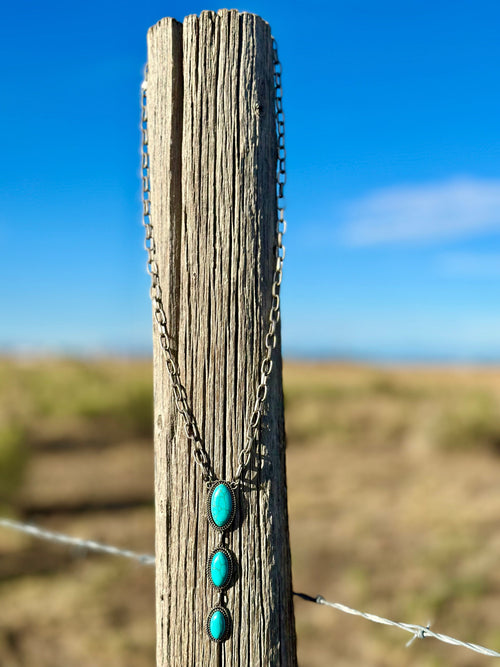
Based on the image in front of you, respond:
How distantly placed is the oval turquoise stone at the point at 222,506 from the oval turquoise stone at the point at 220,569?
90 mm

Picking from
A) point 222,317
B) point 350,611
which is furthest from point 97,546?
point 222,317

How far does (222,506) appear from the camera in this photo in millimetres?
1636

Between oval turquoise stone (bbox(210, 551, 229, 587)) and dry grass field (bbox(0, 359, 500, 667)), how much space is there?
4.77 m

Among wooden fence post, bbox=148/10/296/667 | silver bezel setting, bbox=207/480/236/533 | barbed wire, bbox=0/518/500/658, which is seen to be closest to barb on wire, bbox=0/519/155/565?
barbed wire, bbox=0/518/500/658

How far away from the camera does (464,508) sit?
10375 millimetres

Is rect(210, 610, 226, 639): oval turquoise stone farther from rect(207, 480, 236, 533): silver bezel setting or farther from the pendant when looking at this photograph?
rect(207, 480, 236, 533): silver bezel setting

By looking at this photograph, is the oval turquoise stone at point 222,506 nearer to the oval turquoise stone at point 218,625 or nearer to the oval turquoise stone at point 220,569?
the oval turquoise stone at point 220,569

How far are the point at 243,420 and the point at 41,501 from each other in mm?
9996

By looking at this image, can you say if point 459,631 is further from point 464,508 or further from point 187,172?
point 187,172

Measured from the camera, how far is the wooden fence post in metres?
1.65

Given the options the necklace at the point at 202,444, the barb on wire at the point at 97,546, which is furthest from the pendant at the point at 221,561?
the barb on wire at the point at 97,546

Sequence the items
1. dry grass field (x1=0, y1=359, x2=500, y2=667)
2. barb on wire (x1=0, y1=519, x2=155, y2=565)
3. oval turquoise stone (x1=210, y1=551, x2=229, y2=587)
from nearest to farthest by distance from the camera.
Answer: oval turquoise stone (x1=210, y1=551, x2=229, y2=587)
barb on wire (x1=0, y1=519, x2=155, y2=565)
dry grass field (x1=0, y1=359, x2=500, y2=667)

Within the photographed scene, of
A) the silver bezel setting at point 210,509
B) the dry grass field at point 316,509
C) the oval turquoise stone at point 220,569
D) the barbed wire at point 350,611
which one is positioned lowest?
the dry grass field at point 316,509

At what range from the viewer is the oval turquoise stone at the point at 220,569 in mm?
1629
